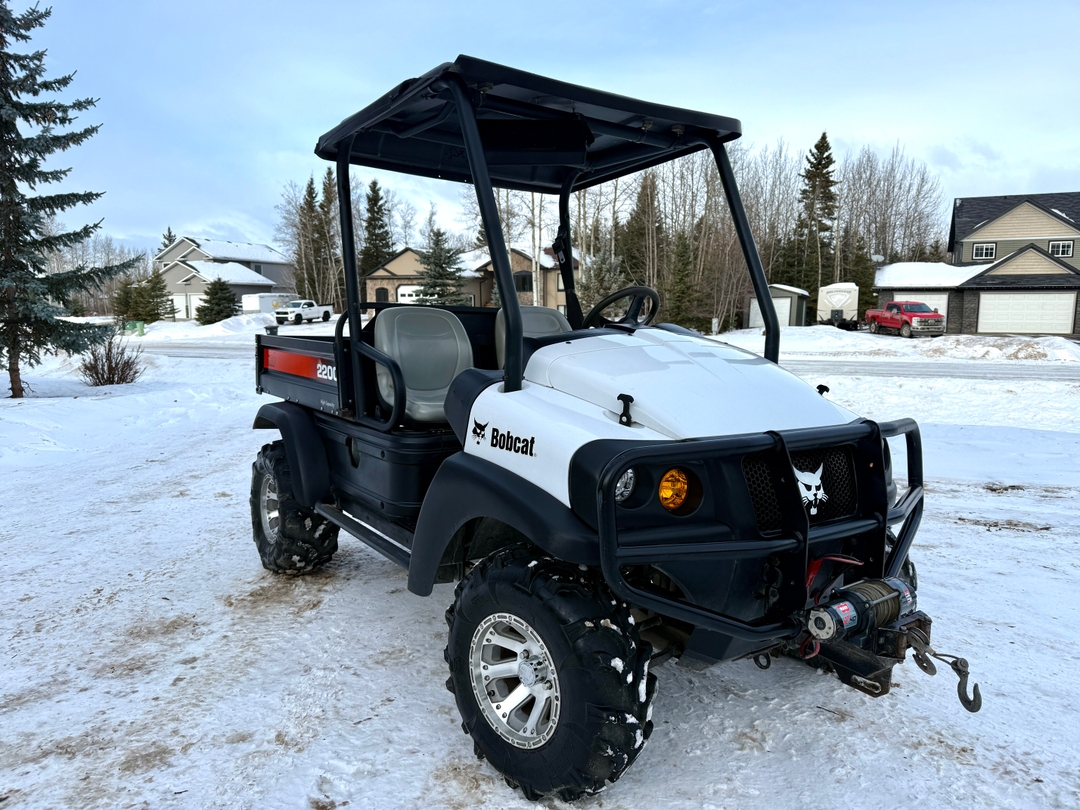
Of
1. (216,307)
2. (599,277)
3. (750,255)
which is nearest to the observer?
(750,255)

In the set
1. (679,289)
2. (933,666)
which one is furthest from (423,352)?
(679,289)

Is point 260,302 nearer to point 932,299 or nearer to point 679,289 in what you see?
point 679,289

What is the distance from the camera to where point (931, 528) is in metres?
5.31

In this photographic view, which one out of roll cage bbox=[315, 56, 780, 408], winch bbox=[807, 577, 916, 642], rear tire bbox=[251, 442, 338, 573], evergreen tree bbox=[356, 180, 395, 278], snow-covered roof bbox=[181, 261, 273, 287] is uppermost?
evergreen tree bbox=[356, 180, 395, 278]

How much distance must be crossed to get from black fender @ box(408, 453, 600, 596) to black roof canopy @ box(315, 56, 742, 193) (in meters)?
1.38

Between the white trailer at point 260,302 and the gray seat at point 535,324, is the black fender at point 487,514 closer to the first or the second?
the gray seat at point 535,324

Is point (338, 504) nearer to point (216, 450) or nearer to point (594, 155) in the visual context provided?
point (594, 155)

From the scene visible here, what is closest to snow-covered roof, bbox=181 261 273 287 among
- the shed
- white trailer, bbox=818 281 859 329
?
the shed

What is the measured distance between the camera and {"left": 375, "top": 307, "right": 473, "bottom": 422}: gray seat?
3.71m

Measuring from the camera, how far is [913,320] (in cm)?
2934

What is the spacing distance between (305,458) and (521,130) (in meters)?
2.10

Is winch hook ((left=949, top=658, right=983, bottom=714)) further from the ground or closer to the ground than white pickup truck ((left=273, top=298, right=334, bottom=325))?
closer to the ground

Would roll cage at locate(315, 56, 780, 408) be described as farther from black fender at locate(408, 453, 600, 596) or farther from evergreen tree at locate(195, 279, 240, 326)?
evergreen tree at locate(195, 279, 240, 326)

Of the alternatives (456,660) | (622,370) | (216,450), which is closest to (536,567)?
(456,660)
